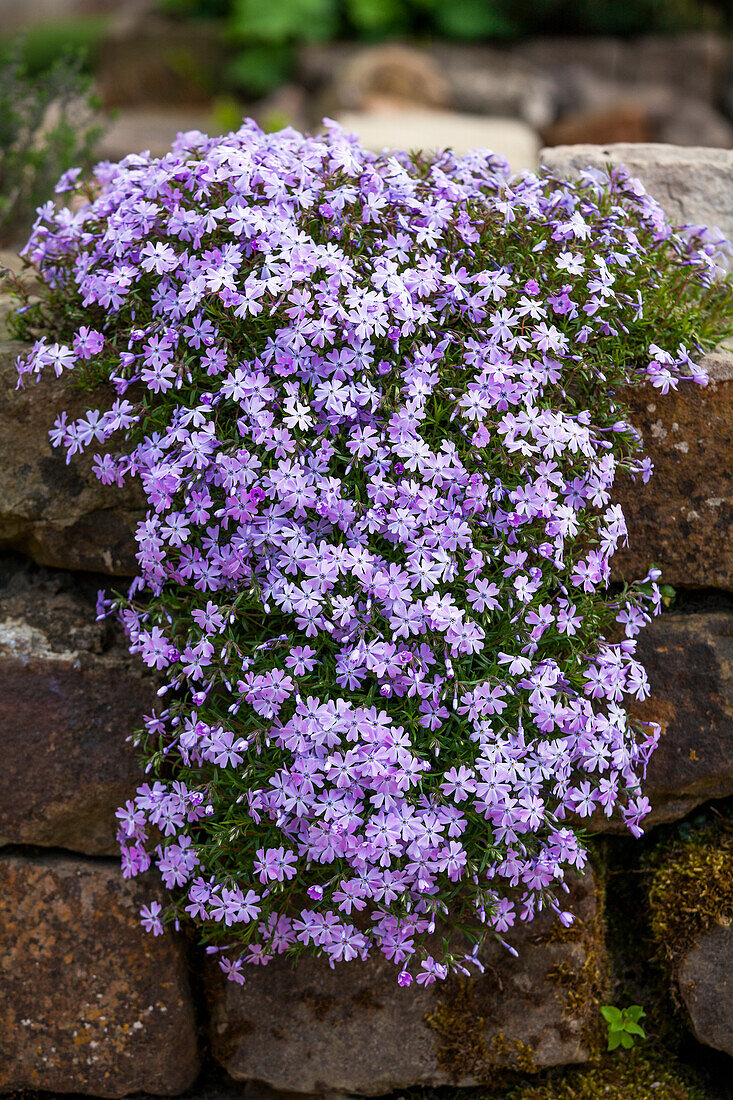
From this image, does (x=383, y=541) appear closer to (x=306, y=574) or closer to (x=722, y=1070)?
(x=306, y=574)

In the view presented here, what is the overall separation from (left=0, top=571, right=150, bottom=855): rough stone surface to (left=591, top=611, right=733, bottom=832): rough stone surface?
146 cm

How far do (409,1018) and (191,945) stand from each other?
70cm

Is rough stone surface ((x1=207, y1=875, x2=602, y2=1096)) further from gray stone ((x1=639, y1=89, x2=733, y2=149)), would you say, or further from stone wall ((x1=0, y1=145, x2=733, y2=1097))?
gray stone ((x1=639, y1=89, x2=733, y2=149))

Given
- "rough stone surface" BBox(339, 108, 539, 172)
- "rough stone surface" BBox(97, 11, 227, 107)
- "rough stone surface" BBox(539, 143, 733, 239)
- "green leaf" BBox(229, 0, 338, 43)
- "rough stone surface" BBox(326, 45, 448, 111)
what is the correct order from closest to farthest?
"rough stone surface" BBox(539, 143, 733, 239) < "rough stone surface" BBox(339, 108, 539, 172) < "rough stone surface" BBox(326, 45, 448, 111) < "green leaf" BBox(229, 0, 338, 43) < "rough stone surface" BBox(97, 11, 227, 107)

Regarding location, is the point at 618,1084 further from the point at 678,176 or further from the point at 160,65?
the point at 160,65

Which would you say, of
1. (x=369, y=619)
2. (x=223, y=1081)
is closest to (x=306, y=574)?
(x=369, y=619)

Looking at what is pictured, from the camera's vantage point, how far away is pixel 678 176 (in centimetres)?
362

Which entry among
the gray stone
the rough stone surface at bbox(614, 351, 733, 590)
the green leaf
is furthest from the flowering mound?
the green leaf

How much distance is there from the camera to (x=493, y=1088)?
2926 mm

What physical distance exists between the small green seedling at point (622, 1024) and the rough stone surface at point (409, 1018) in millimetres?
113

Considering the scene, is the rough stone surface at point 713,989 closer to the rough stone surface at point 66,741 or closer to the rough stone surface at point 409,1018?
the rough stone surface at point 409,1018

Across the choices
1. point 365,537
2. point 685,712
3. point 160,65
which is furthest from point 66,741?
point 160,65

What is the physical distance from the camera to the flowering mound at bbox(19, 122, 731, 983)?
237cm

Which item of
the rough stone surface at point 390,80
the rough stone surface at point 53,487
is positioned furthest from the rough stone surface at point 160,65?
the rough stone surface at point 53,487
